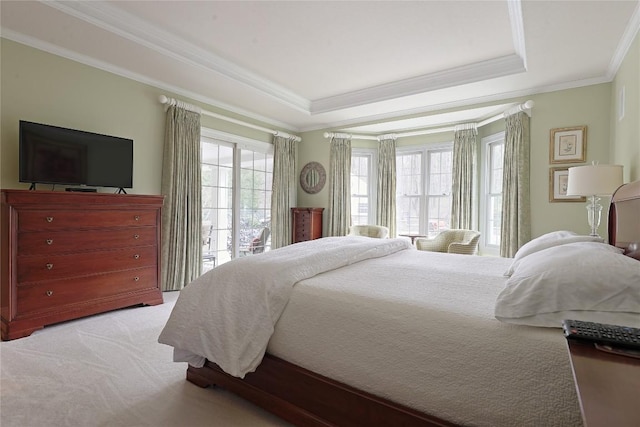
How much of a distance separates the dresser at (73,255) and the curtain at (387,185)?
3.61 meters

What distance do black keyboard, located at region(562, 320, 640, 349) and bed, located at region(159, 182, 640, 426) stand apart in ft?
0.83

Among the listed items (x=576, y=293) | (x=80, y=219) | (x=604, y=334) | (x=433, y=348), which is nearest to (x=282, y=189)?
(x=80, y=219)

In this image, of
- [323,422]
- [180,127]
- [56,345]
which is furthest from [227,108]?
[323,422]

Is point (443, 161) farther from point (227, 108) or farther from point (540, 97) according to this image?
point (227, 108)

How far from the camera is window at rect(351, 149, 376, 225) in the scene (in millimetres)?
6242

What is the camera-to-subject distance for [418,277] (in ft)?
6.45

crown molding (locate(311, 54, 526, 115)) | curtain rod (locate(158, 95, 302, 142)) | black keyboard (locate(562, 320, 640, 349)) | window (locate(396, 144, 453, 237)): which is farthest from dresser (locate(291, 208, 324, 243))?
black keyboard (locate(562, 320, 640, 349))

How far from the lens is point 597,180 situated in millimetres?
2754

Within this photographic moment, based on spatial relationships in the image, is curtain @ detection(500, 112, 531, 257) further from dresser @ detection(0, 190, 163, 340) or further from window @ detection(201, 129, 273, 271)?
dresser @ detection(0, 190, 163, 340)

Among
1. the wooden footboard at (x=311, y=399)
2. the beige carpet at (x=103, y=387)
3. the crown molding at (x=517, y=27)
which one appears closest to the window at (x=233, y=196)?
the beige carpet at (x=103, y=387)

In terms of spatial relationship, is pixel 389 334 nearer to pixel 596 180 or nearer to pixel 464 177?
pixel 596 180

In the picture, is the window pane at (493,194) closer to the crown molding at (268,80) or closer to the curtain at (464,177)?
the curtain at (464,177)

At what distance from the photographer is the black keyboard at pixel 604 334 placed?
0.82 meters

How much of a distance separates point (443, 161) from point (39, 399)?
5.67 metres
